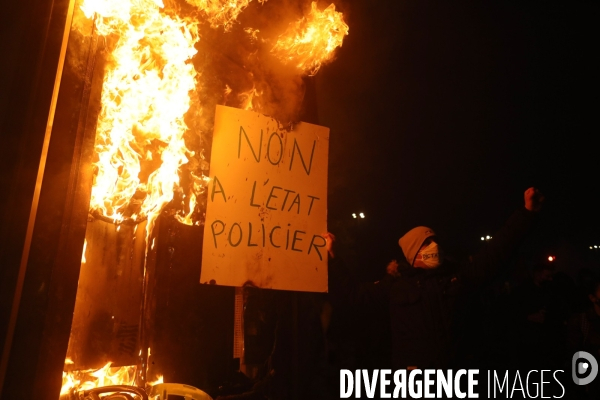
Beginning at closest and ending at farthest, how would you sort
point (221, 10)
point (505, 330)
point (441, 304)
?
point (221, 10) → point (441, 304) → point (505, 330)

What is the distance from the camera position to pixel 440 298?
3.59 metres

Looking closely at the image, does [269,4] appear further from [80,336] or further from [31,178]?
[80,336]

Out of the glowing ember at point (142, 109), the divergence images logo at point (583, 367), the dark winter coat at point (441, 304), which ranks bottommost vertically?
the divergence images logo at point (583, 367)

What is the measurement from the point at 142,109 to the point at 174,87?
11.6 inches

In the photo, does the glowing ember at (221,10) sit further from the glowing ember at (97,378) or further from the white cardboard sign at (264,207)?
the glowing ember at (97,378)

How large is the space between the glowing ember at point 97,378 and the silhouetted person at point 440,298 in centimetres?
162

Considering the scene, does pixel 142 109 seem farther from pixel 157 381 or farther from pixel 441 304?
pixel 441 304

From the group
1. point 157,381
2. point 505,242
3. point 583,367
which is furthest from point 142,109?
point 583,367

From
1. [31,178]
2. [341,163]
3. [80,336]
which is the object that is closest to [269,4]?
[31,178]

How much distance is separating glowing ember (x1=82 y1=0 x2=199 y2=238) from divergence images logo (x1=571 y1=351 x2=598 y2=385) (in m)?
5.87

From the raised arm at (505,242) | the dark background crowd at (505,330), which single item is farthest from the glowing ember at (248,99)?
the dark background crowd at (505,330)

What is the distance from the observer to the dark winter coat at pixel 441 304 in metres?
3.48

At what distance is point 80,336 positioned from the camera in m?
2.53

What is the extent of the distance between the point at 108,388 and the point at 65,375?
0.29 metres
